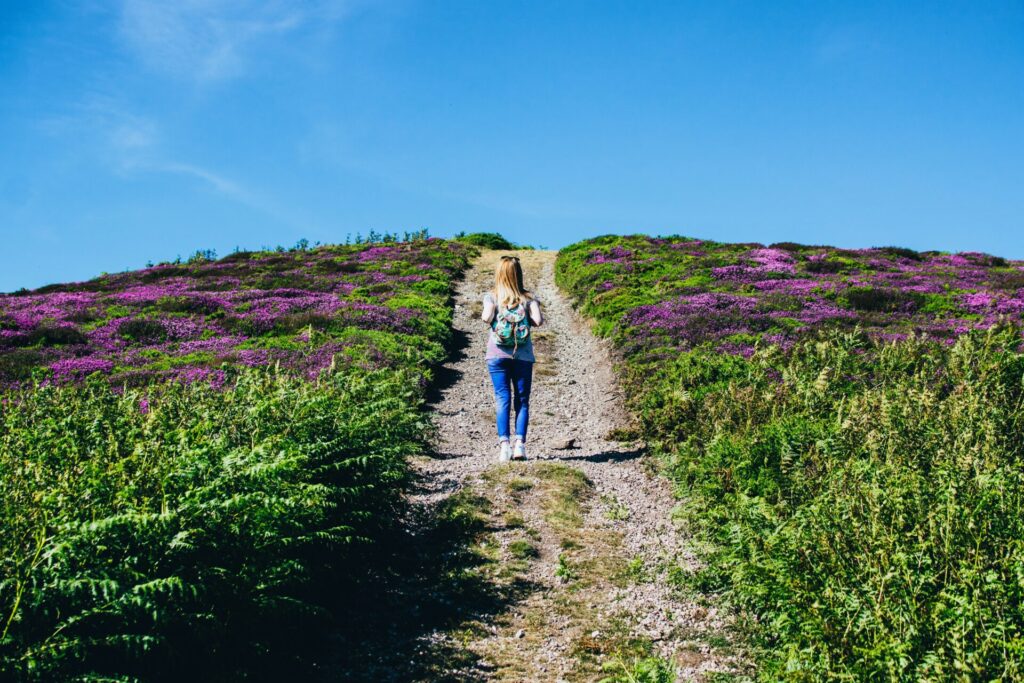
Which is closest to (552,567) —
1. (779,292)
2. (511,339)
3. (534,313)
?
(511,339)

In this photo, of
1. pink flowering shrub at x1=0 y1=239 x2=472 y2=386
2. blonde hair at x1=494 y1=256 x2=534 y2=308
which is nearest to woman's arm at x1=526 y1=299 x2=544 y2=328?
blonde hair at x1=494 y1=256 x2=534 y2=308

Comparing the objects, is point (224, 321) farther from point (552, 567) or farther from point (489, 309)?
point (552, 567)

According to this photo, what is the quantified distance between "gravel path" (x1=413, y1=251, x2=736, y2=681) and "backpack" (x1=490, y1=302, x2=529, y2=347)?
202cm

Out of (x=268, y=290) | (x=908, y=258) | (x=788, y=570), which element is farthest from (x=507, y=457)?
(x=908, y=258)

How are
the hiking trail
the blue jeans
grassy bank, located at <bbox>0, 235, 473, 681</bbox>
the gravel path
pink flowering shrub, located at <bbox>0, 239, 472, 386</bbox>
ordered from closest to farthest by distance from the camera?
grassy bank, located at <bbox>0, 235, 473, 681</bbox>
the hiking trail
the gravel path
the blue jeans
pink flowering shrub, located at <bbox>0, 239, 472, 386</bbox>

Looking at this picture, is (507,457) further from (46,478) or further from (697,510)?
(46,478)

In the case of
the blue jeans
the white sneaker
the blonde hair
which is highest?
the blonde hair

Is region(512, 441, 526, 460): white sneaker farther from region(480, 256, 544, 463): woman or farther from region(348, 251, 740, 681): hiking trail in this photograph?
region(348, 251, 740, 681): hiking trail

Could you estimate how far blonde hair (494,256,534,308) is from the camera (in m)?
11.0

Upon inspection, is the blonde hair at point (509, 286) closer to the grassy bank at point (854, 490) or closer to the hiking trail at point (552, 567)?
the hiking trail at point (552, 567)

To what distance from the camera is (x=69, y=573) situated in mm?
4180

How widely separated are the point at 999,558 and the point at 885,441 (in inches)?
114

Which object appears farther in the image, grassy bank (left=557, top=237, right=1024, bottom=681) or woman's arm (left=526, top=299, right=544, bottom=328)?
woman's arm (left=526, top=299, right=544, bottom=328)

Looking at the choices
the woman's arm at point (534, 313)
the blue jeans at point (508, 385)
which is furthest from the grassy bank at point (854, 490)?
the woman's arm at point (534, 313)
